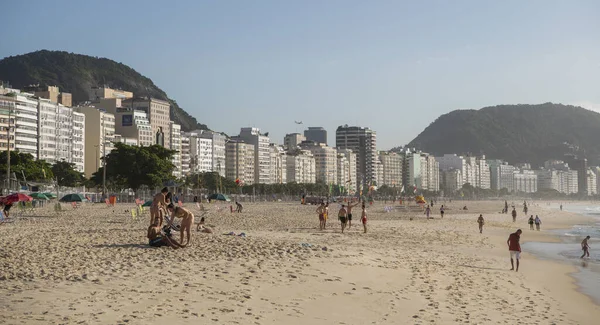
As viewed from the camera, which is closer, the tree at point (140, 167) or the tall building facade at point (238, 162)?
the tree at point (140, 167)

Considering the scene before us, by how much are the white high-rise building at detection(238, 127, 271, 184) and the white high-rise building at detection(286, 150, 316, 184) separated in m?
10.4

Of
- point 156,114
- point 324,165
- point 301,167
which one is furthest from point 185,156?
point 324,165

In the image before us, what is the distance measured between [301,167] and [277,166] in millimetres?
10625

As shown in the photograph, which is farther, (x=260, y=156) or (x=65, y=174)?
(x=260, y=156)

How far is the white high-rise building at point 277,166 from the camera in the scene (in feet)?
573

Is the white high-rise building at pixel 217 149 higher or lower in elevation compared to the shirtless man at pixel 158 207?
higher

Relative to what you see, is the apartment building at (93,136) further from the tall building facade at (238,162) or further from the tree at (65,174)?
the tall building facade at (238,162)

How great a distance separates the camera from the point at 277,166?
178250mm

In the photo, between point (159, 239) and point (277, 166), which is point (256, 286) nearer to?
point (159, 239)

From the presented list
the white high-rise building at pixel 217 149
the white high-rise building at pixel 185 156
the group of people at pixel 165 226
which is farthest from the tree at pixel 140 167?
the white high-rise building at pixel 217 149

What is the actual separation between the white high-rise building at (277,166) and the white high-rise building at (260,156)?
2433mm

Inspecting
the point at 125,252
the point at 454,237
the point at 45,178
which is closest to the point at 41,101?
the point at 45,178

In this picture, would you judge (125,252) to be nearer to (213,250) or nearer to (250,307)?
(213,250)

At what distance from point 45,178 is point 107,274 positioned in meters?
66.2
